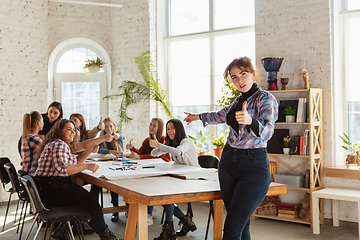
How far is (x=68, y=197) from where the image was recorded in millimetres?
3520

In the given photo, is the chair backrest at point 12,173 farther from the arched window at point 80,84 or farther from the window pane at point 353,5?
the window pane at point 353,5

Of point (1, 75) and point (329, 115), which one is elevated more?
point (1, 75)

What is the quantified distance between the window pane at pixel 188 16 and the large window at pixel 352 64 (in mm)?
2249

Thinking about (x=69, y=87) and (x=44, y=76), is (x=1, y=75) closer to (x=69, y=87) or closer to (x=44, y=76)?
(x=44, y=76)

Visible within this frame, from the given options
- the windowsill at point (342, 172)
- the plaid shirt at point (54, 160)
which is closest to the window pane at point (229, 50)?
the windowsill at point (342, 172)

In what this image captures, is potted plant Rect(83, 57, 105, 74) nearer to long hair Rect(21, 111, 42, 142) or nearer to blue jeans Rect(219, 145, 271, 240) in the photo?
long hair Rect(21, 111, 42, 142)

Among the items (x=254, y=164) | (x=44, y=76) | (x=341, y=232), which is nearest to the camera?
(x=254, y=164)

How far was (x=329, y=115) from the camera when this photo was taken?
4848mm

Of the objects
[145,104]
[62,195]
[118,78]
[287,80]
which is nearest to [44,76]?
[118,78]

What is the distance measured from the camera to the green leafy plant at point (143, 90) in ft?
21.0

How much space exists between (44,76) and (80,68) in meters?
0.77

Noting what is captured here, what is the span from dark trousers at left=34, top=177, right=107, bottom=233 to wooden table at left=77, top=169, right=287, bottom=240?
1.00 ft

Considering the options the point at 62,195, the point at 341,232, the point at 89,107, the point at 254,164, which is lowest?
the point at 341,232

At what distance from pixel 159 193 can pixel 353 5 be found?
13.0 ft
